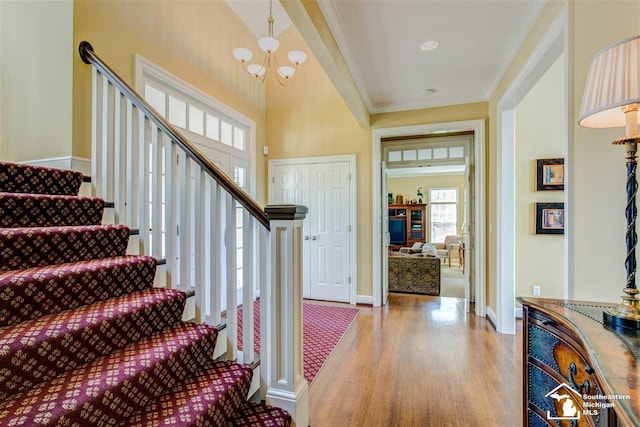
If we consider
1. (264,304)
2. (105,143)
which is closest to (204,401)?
(264,304)

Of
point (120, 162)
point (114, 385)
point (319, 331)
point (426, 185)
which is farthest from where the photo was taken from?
point (426, 185)

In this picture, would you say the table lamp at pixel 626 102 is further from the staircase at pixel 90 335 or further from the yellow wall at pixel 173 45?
the yellow wall at pixel 173 45

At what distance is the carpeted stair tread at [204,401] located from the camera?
1.15 m

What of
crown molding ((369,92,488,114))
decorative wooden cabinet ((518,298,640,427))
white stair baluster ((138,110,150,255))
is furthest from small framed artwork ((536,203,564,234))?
white stair baluster ((138,110,150,255))

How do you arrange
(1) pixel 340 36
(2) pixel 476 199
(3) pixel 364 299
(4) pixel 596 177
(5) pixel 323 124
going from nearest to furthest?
(4) pixel 596 177
(1) pixel 340 36
(2) pixel 476 199
(3) pixel 364 299
(5) pixel 323 124

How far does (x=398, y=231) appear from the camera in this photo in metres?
9.38

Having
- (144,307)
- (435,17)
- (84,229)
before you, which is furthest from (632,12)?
(84,229)

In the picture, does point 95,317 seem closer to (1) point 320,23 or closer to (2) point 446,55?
(1) point 320,23

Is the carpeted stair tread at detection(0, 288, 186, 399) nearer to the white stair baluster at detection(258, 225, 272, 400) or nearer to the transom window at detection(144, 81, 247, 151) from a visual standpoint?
the white stair baluster at detection(258, 225, 272, 400)

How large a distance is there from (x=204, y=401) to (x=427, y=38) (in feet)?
9.90

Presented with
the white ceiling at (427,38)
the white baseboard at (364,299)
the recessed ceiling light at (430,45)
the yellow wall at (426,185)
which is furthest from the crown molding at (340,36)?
the yellow wall at (426,185)

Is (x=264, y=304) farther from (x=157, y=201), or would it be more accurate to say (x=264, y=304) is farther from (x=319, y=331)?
(x=319, y=331)

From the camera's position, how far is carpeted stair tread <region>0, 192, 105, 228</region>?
4.93 feet

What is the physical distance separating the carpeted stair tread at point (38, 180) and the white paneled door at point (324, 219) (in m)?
2.80
